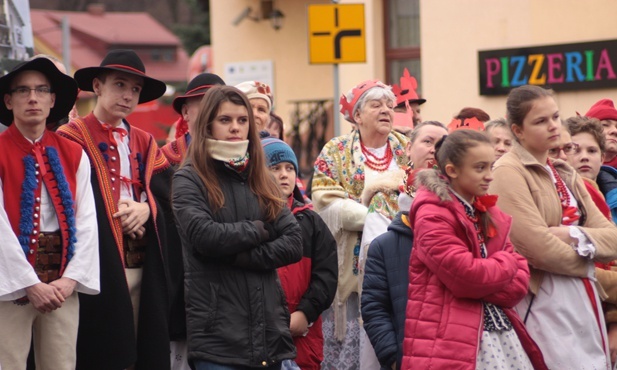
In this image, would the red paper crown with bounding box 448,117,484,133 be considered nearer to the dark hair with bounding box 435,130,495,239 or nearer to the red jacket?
the red jacket

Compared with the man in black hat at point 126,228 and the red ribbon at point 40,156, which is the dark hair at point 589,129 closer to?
the man in black hat at point 126,228

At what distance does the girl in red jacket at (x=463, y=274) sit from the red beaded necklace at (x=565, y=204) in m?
0.62

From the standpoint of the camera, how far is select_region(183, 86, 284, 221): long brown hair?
17.6 ft

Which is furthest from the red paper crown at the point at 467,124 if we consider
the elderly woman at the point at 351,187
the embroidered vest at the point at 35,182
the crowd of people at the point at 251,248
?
the embroidered vest at the point at 35,182

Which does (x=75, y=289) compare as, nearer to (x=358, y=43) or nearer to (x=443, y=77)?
(x=358, y=43)

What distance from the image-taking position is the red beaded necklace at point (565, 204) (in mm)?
5828

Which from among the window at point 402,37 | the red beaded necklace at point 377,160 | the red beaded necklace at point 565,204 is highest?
the window at point 402,37

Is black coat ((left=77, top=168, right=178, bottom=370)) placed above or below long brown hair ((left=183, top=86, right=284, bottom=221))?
below

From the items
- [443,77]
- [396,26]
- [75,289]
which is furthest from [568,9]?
A: [75,289]

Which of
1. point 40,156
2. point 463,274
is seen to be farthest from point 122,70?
point 463,274

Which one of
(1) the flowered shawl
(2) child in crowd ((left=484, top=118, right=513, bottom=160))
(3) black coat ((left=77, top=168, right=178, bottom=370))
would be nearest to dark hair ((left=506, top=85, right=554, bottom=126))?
(2) child in crowd ((left=484, top=118, right=513, bottom=160))

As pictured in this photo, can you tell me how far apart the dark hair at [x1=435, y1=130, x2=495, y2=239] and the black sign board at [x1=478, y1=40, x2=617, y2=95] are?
29.5ft

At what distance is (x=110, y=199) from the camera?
579cm

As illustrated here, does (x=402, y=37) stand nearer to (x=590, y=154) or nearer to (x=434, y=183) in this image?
(x=590, y=154)
